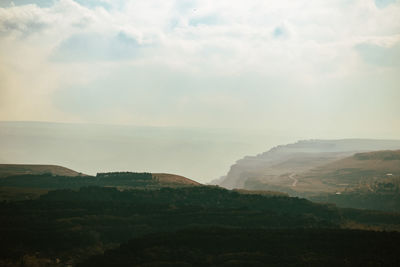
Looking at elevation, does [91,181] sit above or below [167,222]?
above

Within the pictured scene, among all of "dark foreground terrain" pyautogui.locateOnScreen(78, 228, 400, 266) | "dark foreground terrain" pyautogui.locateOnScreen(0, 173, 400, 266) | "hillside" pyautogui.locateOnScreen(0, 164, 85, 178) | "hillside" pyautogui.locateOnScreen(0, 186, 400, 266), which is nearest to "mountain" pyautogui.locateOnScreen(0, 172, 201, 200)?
"hillside" pyautogui.locateOnScreen(0, 164, 85, 178)

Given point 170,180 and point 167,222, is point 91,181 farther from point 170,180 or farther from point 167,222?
point 167,222

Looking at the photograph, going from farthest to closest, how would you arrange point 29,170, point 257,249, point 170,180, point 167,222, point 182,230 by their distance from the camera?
point 29,170
point 170,180
point 167,222
point 182,230
point 257,249

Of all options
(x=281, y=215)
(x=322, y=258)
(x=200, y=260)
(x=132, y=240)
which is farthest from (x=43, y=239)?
(x=281, y=215)

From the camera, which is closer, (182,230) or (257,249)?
(257,249)

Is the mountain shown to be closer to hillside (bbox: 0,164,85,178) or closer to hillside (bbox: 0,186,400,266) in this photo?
hillside (bbox: 0,164,85,178)

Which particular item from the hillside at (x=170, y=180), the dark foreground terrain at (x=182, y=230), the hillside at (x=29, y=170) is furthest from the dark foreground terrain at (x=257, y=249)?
the hillside at (x=29, y=170)

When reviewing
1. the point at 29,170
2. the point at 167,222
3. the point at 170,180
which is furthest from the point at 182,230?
the point at 29,170

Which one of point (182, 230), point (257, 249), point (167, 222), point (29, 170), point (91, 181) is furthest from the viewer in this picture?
point (29, 170)

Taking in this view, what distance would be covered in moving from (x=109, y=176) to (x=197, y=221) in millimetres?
77702

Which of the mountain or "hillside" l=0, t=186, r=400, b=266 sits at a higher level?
the mountain

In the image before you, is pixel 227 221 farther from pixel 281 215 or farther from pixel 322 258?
pixel 322 258

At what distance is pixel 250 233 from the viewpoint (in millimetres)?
94312

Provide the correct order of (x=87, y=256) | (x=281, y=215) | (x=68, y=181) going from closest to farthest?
(x=87, y=256) → (x=281, y=215) → (x=68, y=181)
